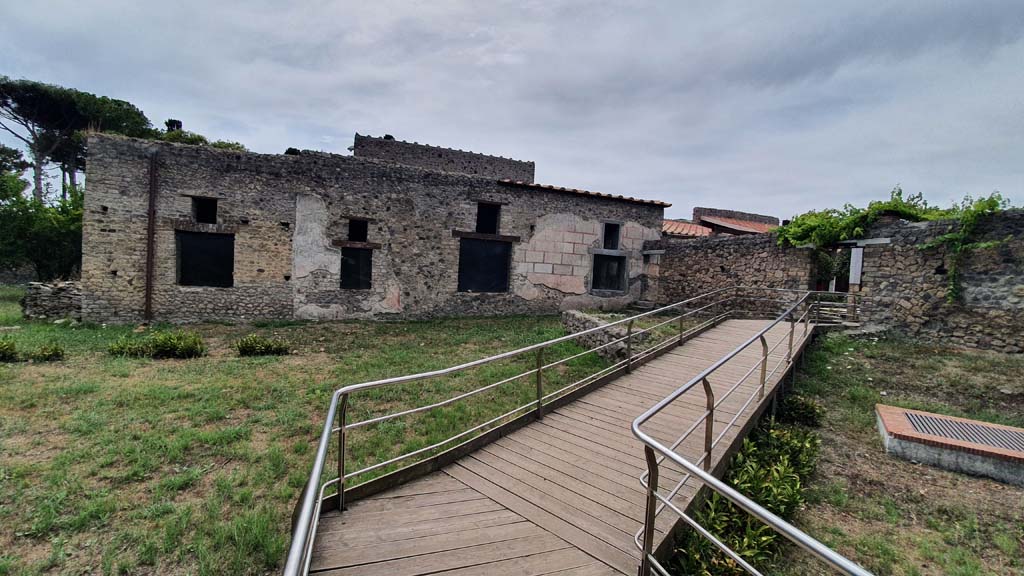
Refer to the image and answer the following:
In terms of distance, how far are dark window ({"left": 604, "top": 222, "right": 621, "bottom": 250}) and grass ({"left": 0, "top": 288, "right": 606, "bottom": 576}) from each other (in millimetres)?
6975

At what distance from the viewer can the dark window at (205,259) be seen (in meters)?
11.5

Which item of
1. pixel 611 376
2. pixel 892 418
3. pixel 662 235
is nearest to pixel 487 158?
pixel 662 235

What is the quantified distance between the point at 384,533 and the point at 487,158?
60.4 feet

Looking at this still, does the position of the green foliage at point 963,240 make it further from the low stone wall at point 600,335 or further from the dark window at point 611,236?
the dark window at point 611,236

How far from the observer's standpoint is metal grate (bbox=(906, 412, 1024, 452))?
15.5ft

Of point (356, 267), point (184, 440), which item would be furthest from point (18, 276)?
point (184, 440)

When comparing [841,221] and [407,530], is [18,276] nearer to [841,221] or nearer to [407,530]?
[407,530]

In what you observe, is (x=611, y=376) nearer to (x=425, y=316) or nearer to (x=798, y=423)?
(x=798, y=423)

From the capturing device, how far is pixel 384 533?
2.64 m

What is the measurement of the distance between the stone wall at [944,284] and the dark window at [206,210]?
54.7 feet

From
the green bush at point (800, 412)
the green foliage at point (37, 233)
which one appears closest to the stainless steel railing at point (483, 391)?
the green bush at point (800, 412)

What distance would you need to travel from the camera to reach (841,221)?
9875 mm

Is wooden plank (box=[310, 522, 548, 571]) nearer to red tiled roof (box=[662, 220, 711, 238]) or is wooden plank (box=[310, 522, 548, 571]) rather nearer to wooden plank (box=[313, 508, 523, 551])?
wooden plank (box=[313, 508, 523, 551])

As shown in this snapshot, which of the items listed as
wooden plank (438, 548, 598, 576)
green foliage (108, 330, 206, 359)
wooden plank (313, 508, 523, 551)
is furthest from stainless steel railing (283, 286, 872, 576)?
green foliage (108, 330, 206, 359)
